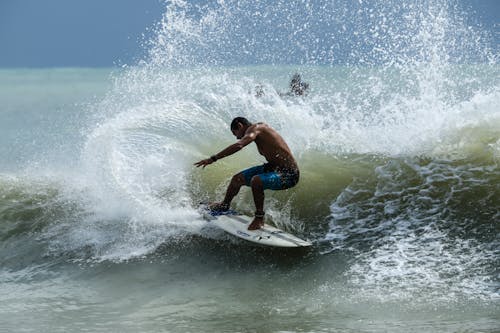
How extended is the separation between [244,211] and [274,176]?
946 millimetres

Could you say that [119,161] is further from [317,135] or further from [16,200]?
[317,135]

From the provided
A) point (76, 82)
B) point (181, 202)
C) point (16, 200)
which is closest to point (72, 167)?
point (16, 200)

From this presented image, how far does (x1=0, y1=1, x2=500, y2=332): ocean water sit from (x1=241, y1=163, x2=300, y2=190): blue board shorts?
0.61m

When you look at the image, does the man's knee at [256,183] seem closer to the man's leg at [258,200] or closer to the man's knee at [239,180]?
the man's leg at [258,200]

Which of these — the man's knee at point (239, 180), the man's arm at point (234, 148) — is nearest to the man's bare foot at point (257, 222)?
the man's knee at point (239, 180)

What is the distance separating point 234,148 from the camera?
254 inches

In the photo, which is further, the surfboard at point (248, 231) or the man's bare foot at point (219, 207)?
the man's bare foot at point (219, 207)

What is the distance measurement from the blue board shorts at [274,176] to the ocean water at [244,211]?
61 centimetres

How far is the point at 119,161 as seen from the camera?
26.0ft

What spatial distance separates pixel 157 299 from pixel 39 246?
7.18 ft

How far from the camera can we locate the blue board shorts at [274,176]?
6.69 m

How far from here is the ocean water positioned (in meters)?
5.54

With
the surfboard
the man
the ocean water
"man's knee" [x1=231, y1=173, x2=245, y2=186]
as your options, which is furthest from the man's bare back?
the ocean water

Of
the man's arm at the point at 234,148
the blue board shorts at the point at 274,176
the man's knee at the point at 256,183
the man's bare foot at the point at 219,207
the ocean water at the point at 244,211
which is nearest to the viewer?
the ocean water at the point at 244,211
